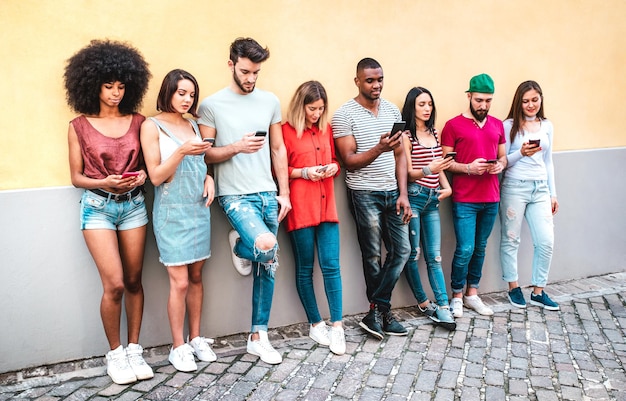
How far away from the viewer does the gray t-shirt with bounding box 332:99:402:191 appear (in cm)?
464

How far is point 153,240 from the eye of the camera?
4.42 metres

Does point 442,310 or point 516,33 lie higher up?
point 516,33

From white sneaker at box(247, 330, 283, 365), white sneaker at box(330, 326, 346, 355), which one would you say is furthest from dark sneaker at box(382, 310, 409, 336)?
white sneaker at box(247, 330, 283, 365)

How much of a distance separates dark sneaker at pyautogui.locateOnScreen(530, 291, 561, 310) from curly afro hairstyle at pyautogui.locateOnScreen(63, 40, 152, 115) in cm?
429

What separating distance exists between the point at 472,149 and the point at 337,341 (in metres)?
2.21

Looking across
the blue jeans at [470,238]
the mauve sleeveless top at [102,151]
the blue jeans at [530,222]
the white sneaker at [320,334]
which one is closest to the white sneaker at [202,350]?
the white sneaker at [320,334]

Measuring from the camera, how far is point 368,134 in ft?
15.2

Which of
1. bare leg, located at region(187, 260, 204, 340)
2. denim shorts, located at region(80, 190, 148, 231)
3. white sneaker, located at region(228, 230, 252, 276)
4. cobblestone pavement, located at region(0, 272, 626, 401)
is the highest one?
denim shorts, located at region(80, 190, 148, 231)

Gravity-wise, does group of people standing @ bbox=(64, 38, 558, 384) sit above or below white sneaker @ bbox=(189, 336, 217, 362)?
above

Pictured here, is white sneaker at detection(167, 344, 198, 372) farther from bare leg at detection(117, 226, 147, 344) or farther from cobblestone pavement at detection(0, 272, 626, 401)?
bare leg at detection(117, 226, 147, 344)

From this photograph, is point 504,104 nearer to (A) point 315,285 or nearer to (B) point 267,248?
(A) point 315,285

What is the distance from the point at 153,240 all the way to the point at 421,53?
124 inches

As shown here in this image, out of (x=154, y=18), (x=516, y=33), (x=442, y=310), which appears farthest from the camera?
(x=516, y=33)

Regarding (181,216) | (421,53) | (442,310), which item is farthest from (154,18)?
(442,310)
